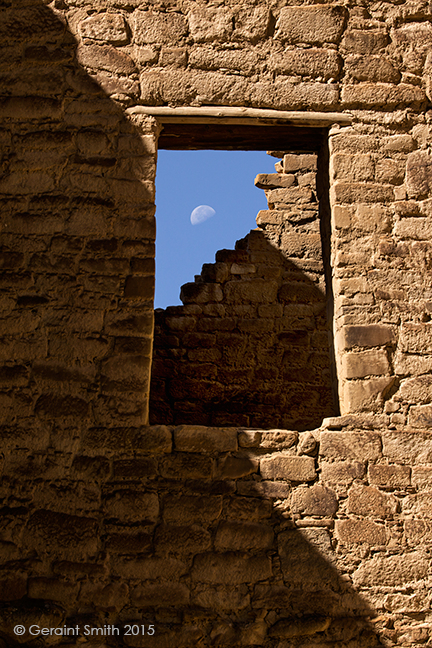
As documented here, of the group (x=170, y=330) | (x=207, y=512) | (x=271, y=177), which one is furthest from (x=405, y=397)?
(x=271, y=177)

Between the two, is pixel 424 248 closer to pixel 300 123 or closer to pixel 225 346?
pixel 300 123

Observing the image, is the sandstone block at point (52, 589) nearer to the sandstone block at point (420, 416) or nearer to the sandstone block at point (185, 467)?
the sandstone block at point (185, 467)

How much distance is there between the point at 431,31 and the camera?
2.93 meters

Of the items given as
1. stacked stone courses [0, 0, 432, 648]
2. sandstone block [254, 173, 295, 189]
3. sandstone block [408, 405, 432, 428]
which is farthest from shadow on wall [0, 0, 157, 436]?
sandstone block [254, 173, 295, 189]

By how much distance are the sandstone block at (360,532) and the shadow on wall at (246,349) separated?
2007mm

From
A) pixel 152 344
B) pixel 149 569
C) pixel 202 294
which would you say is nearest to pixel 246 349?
pixel 202 294

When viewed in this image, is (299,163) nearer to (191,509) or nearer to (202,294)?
(202,294)

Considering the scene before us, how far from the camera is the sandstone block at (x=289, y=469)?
8.18 feet

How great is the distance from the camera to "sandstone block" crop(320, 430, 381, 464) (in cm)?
252

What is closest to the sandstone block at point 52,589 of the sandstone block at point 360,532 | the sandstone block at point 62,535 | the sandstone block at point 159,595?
Result: the sandstone block at point 62,535

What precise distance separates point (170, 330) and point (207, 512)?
2337 mm

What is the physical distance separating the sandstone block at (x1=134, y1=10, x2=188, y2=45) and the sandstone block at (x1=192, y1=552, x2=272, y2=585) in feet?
8.69

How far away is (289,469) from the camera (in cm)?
250

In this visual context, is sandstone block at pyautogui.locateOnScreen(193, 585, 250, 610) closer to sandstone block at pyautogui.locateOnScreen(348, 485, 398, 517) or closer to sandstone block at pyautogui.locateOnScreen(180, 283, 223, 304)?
sandstone block at pyautogui.locateOnScreen(348, 485, 398, 517)
